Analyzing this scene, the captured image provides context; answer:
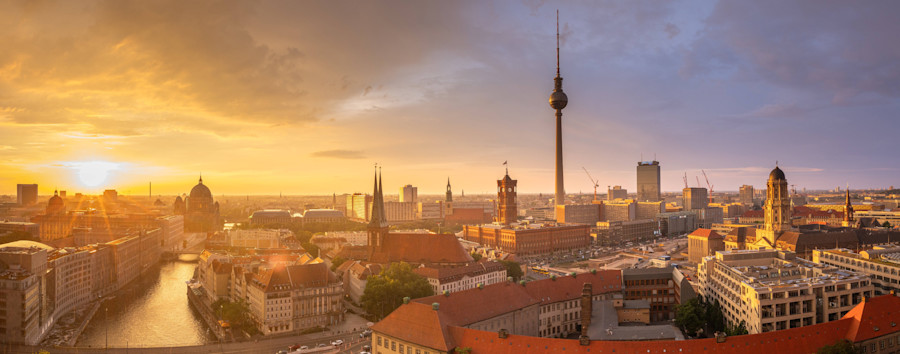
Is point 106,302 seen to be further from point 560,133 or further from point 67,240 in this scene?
point 560,133

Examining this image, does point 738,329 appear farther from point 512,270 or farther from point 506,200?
point 506,200

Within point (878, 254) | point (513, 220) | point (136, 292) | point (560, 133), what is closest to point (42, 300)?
point (136, 292)

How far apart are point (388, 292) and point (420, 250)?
2287cm

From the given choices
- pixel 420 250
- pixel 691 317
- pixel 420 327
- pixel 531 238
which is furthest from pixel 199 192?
pixel 691 317

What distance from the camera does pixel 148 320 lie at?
2808 inches

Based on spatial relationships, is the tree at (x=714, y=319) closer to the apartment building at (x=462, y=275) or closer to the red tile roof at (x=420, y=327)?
the apartment building at (x=462, y=275)

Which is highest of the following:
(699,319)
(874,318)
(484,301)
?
(484,301)

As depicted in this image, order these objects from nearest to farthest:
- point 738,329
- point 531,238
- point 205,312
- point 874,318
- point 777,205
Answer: point 874,318 → point 738,329 → point 205,312 → point 777,205 → point 531,238

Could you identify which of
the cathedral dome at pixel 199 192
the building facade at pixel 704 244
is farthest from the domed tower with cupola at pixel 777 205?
the cathedral dome at pixel 199 192

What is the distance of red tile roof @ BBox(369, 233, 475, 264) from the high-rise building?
6277 centimetres

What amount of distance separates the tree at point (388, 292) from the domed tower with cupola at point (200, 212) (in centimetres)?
13843

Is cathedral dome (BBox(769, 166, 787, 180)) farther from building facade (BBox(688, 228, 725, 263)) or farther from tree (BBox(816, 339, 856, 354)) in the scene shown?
tree (BBox(816, 339, 856, 354))

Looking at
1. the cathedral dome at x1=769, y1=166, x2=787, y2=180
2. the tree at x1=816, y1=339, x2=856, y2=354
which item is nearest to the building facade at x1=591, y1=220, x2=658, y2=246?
the cathedral dome at x1=769, y1=166, x2=787, y2=180

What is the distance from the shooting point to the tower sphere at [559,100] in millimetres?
167625
